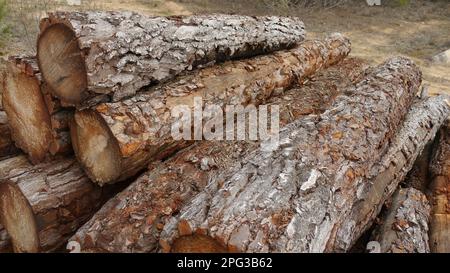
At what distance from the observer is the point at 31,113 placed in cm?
302

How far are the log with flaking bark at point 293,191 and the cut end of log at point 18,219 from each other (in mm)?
1103

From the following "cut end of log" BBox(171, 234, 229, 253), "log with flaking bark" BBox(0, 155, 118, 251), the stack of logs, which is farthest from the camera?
"log with flaking bark" BBox(0, 155, 118, 251)

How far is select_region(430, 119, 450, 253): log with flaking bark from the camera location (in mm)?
2832

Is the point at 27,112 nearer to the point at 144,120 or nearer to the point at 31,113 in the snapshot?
the point at 31,113

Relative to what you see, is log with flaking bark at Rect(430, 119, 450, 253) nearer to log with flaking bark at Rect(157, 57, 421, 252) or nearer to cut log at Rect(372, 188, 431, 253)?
cut log at Rect(372, 188, 431, 253)

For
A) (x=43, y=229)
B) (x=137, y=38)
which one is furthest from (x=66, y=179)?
(x=137, y=38)

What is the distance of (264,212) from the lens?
6.66 ft

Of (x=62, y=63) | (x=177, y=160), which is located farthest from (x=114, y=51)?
(x=177, y=160)

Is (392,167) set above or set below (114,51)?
below

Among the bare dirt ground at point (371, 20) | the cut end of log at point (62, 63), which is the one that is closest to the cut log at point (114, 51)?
the cut end of log at point (62, 63)

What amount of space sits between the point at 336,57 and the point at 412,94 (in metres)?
1.62

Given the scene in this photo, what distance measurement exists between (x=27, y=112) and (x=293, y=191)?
1989 mm

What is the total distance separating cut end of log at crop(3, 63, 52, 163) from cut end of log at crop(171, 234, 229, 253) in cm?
141

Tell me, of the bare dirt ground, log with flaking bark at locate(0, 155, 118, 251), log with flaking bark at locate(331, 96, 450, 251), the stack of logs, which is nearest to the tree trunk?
the stack of logs
